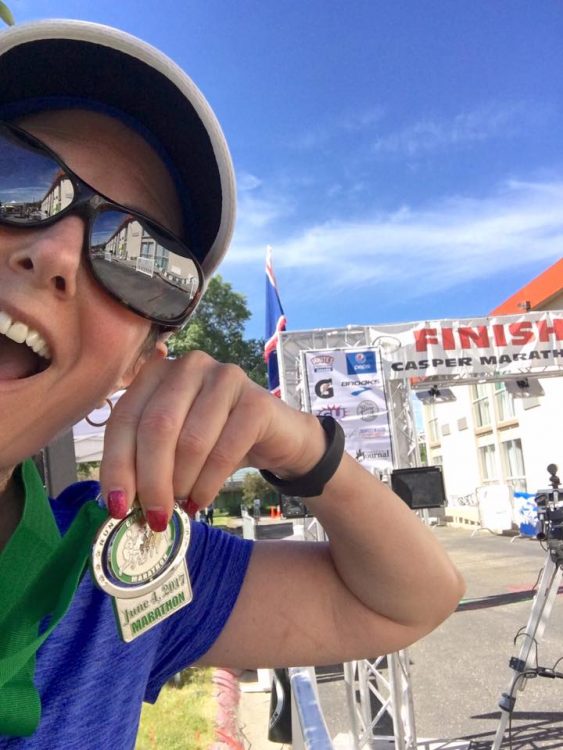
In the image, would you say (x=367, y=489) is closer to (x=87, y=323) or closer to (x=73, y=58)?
(x=87, y=323)

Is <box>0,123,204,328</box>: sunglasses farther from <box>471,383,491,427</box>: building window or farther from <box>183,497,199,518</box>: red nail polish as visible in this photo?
<box>471,383,491,427</box>: building window

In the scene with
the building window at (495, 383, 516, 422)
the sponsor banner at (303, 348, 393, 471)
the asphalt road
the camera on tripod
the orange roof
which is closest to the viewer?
the camera on tripod

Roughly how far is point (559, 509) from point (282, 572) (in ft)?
12.5

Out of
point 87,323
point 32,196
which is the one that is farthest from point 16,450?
point 32,196

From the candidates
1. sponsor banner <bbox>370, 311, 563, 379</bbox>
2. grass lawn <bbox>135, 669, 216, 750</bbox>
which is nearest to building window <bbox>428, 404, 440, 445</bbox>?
sponsor banner <bbox>370, 311, 563, 379</bbox>

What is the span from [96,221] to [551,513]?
4424 mm

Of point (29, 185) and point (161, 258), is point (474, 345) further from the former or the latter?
point (29, 185)

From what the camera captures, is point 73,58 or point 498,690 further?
point 498,690

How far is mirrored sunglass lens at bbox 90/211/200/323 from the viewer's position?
0.94m

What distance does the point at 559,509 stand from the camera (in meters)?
4.45

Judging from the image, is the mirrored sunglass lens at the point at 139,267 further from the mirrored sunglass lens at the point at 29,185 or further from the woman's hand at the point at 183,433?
the woman's hand at the point at 183,433

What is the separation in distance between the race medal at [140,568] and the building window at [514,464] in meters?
23.8

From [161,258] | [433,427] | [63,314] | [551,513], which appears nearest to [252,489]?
[433,427]

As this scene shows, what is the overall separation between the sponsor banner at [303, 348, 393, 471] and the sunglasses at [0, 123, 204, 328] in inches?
246
